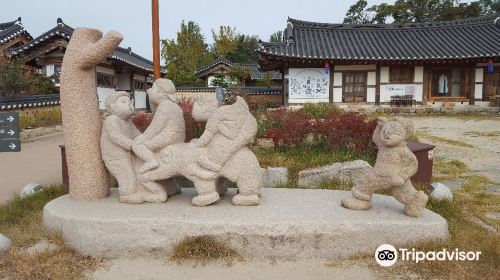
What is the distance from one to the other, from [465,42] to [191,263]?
68.6 feet

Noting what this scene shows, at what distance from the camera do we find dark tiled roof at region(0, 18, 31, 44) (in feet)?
60.0

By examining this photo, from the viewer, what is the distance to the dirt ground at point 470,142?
7301 mm

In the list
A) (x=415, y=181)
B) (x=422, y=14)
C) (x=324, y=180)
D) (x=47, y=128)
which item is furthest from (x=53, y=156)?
(x=422, y=14)

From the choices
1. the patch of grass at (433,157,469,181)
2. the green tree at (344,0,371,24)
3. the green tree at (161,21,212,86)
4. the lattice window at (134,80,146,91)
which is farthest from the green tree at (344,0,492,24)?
the patch of grass at (433,157,469,181)

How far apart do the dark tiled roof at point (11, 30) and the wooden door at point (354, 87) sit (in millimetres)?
16742

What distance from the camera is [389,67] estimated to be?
19156 millimetres

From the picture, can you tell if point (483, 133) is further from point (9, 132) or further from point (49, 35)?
point (49, 35)

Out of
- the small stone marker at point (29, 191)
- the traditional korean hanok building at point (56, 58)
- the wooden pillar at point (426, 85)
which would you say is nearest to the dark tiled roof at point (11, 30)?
the traditional korean hanok building at point (56, 58)

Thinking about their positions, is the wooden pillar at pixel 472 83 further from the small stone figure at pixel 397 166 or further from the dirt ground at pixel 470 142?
the small stone figure at pixel 397 166

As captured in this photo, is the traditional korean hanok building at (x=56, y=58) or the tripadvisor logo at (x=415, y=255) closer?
the tripadvisor logo at (x=415, y=255)

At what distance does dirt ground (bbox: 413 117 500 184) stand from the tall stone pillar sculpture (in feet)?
19.8

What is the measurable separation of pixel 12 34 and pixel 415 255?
21.6m

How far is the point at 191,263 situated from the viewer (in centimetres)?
317

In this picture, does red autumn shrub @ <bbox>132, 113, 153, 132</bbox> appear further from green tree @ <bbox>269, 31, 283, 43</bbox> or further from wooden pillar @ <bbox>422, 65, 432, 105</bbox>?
green tree @ <bbox>269, 31, 283, 43</bbox>
